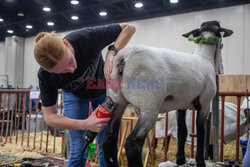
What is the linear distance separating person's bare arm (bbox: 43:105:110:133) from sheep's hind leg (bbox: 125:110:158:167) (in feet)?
0.53

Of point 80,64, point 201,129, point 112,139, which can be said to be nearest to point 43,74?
point 80,64

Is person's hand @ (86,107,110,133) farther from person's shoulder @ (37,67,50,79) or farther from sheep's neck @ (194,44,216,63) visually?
sheep's neck @ (194,44,216,63)

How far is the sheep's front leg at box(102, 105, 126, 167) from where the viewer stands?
1.21 meters

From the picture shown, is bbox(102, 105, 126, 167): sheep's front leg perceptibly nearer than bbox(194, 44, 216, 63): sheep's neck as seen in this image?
Yes

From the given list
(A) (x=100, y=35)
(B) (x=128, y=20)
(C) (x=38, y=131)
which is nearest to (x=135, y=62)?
(A) (x=100, y=35)

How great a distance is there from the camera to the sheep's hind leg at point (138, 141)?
1.10 metres

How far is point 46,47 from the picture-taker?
104 cm

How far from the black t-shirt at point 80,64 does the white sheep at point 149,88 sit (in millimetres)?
218

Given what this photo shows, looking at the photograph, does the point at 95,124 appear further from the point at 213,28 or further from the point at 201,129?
the point at 213,28

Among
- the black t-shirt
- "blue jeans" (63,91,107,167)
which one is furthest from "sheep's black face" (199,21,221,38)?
"blue jeans" (63,91,107,167)

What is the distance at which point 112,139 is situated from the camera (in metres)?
1.22

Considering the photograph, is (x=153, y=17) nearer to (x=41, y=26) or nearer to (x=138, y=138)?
(x=41, y=26)

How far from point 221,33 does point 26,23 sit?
9.69 meters

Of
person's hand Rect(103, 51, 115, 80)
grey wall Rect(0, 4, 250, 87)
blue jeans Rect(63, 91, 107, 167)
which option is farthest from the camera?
grey wall Rect(0, 4, 250, 87)
